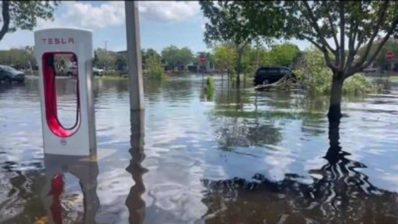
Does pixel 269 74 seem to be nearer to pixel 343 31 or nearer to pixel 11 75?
pixel 11 75

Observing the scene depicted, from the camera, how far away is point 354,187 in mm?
6770

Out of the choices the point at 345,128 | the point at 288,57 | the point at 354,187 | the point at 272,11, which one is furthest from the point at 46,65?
the point at 288,57

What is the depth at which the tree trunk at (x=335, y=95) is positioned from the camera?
13.0 metres

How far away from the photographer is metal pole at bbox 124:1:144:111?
14.5 metres

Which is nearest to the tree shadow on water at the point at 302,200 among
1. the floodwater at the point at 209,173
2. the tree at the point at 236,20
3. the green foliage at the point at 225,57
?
the floodwater at the point at 209,173

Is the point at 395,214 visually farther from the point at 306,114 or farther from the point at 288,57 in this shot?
the point at 288,57

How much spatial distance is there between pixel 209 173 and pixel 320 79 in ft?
61.4

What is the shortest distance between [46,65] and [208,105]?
10491 millimetres

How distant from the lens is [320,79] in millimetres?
24750

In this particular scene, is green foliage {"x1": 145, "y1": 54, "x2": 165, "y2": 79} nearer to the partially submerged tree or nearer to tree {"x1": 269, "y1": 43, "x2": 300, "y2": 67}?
tree {"x1": 269, "y1": 43, "x2": 300, "y2": 67}

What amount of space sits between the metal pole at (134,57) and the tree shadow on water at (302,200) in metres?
8.68

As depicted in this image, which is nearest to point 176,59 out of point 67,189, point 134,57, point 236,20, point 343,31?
point 134,57

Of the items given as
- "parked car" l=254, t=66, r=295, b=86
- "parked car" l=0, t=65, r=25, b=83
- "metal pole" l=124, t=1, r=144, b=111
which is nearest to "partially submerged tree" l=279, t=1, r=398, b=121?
"metal pole" l=124, t=1, r=144, b=111

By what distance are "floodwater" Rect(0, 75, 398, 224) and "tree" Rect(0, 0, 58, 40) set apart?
239cm
